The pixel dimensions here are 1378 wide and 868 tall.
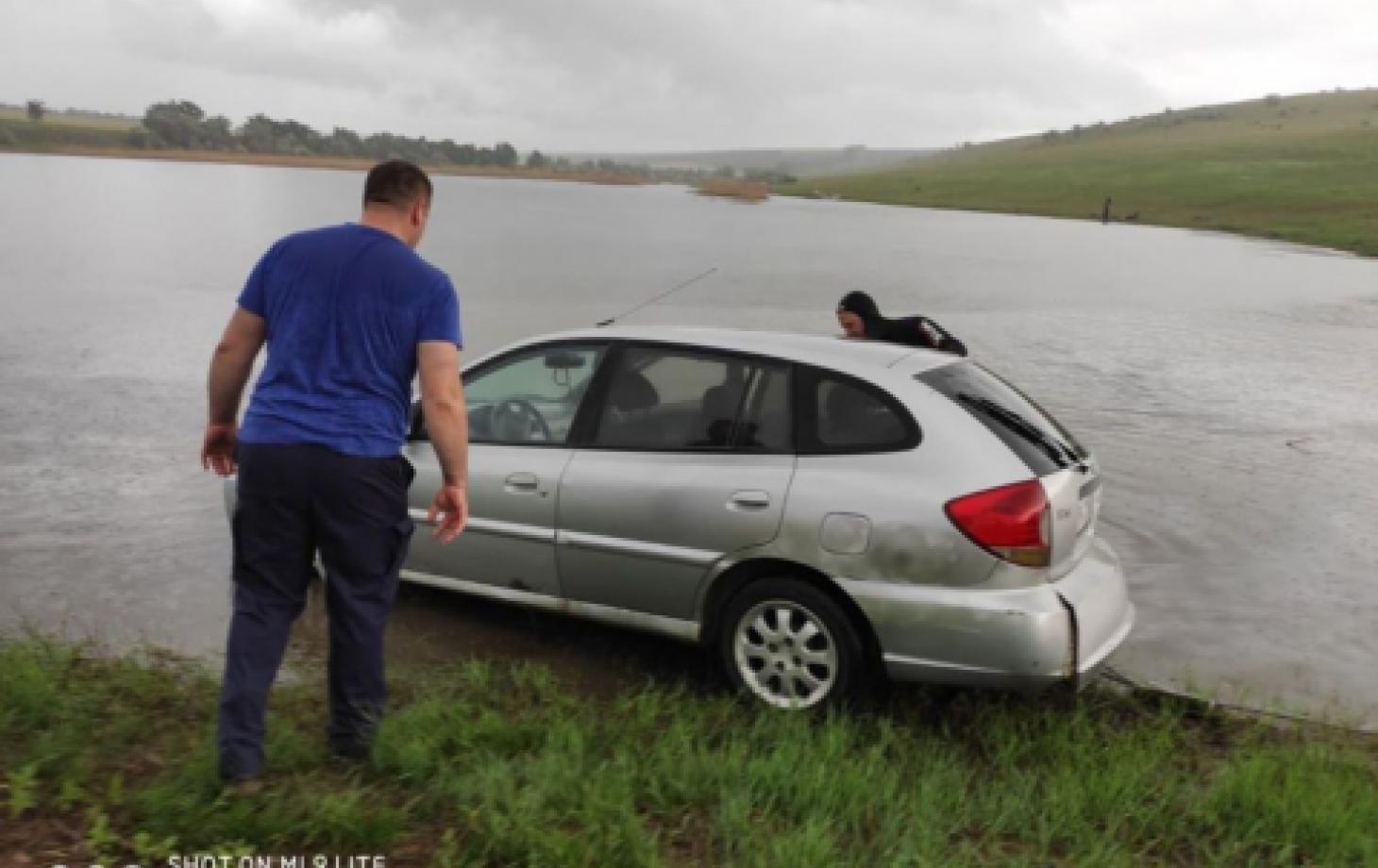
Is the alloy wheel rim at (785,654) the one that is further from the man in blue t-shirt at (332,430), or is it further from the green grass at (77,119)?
the green grass at (77,119)

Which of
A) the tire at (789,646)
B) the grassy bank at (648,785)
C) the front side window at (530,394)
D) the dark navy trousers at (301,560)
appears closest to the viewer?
the grassy bank at (648,785)

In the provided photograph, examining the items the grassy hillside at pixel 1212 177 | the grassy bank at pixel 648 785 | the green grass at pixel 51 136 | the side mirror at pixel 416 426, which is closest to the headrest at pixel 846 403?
the grassy bank at pixel 648 785

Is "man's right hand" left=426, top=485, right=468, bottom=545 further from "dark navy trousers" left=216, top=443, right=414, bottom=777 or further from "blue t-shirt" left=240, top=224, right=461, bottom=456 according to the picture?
"blue t-shirt" left=240, top=224, right=461, bottom=456

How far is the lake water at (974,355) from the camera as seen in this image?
5.63m

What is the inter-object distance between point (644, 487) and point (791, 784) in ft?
5.19

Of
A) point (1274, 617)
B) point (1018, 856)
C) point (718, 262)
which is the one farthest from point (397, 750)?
point (718, 262)

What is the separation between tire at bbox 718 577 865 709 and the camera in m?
4.32

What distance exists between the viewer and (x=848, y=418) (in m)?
4.48

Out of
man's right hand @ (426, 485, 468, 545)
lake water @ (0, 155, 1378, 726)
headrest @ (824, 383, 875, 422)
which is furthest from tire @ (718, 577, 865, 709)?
man's right hand @ (426, 485, 468, 545)

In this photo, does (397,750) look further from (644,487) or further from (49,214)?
(49,214)

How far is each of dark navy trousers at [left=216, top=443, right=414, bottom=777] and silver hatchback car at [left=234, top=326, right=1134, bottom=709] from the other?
4.56 ft

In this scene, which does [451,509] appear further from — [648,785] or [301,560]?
[648,785]

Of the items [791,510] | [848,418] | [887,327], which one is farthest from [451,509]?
[887,327]

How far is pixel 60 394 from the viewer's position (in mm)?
10680
